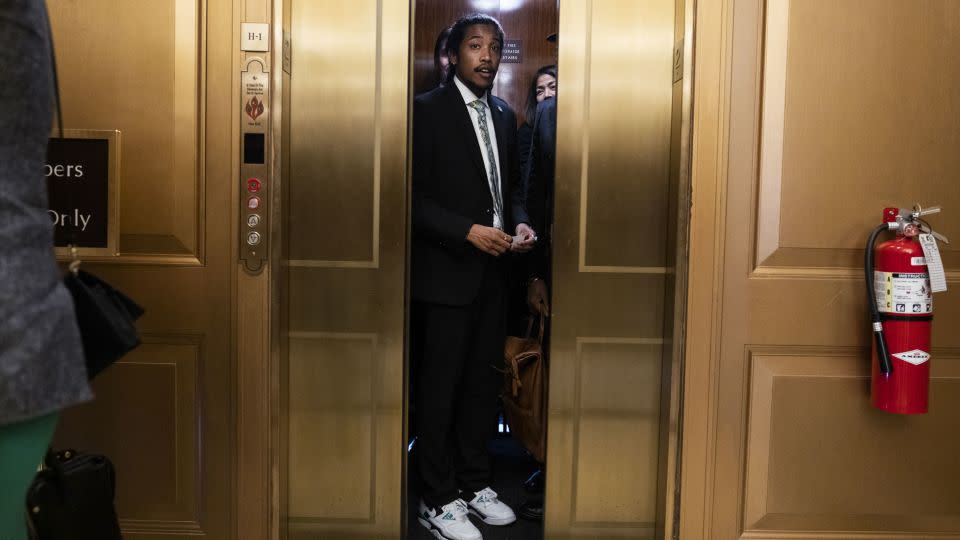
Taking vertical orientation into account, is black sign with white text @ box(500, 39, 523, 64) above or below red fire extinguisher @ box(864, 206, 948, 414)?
above

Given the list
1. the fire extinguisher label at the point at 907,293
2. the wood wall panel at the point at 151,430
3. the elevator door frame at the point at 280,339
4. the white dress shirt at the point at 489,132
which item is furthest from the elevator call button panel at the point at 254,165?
the fire extinguisher label at the point at 907,293

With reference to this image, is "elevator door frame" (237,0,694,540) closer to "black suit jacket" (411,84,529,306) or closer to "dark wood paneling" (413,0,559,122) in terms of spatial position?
"black suit jacket" (411,84,529,306)

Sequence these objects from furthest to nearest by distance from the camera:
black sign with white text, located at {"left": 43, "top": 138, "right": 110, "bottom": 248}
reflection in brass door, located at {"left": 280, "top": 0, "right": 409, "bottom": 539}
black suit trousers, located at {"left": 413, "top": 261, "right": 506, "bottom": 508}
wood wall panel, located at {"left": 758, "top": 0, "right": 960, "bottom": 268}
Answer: black suit trousers, located at {"left": 413, "top": 261, "right": 506, "bottom": 508}, reflection in brass door, located at {"left": 280, "top": 0, "right": 409, "bottom": 539}, wood wall panel, located at {"left": 758, "top": 0, "right": 960, "bottom": 268}, black sign with white text, located at {"left": 43, "top": 138, "right": 110, "bottom": 248}

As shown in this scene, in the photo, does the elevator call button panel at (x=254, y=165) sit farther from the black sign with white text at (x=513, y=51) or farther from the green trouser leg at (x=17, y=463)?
the black sign with white text at (x=513, y=51)

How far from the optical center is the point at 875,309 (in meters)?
1.76

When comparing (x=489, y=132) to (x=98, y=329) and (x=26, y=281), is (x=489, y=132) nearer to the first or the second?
(x=98, y=329)

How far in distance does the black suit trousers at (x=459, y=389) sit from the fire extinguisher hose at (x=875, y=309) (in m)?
1.15

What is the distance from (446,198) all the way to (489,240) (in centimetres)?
23

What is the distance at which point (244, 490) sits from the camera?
6.24 ft

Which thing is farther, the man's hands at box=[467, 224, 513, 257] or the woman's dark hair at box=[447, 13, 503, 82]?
the woman's dark hair at box=[447, 13, 503, 82]

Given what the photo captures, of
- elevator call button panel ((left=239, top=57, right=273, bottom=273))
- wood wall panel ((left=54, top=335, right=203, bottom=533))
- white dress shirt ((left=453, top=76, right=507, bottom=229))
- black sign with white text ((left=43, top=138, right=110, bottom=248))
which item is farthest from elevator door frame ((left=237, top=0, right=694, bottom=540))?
white dress shirt ((left=453, top=76, right=507, bottom=229))

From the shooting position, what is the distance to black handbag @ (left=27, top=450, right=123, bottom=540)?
1358 mm

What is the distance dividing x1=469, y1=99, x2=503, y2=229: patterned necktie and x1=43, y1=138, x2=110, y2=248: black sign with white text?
1.20m

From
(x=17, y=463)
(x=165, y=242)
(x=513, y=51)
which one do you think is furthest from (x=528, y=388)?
(x=513, y=51)
